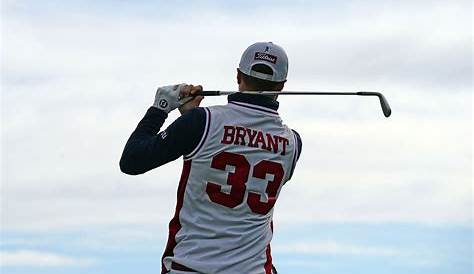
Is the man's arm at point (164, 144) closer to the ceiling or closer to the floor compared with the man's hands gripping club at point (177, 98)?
closer to the floor

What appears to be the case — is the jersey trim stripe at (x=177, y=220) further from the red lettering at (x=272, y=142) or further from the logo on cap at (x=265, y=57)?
the logo on cap at (x=265, y=57)

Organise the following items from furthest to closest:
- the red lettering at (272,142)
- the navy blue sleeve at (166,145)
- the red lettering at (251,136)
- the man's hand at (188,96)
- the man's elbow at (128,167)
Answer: the man's hand at (188,96) → the red lettering at (272,142) → the red lettering at (251,136) → the man's elbow at (128,167) → the navy blue sleeve at (166,145)

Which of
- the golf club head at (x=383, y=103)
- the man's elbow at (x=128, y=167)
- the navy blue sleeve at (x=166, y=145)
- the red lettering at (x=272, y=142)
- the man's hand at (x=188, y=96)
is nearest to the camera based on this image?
the navy blue sleeve at (x=166, y=145)

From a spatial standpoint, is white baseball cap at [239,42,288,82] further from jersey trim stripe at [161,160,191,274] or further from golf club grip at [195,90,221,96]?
jersey trim stripe at [161,160,191,274]

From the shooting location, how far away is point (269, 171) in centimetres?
889

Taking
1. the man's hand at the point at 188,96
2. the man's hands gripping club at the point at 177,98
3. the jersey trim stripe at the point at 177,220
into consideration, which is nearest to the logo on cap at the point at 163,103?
the man's hands gripping club at the point at 177,98

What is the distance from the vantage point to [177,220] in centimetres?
870

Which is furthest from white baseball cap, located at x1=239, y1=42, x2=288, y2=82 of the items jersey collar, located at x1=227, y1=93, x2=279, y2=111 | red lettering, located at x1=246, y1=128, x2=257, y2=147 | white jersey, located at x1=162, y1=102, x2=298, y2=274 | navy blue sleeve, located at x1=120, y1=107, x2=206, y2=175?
navy blue sleeve, located at x1=120, y1=107, x2=206, y2=175

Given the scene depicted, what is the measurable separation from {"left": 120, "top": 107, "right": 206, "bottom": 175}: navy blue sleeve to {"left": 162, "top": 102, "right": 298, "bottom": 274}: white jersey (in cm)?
8

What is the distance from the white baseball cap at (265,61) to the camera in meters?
8.84

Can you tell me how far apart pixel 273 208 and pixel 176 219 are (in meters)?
0.89

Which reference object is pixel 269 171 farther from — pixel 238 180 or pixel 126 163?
pixel 126 163

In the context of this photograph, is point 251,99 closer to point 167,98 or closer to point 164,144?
point 167,98

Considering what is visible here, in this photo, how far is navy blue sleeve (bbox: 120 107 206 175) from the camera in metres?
8.50
